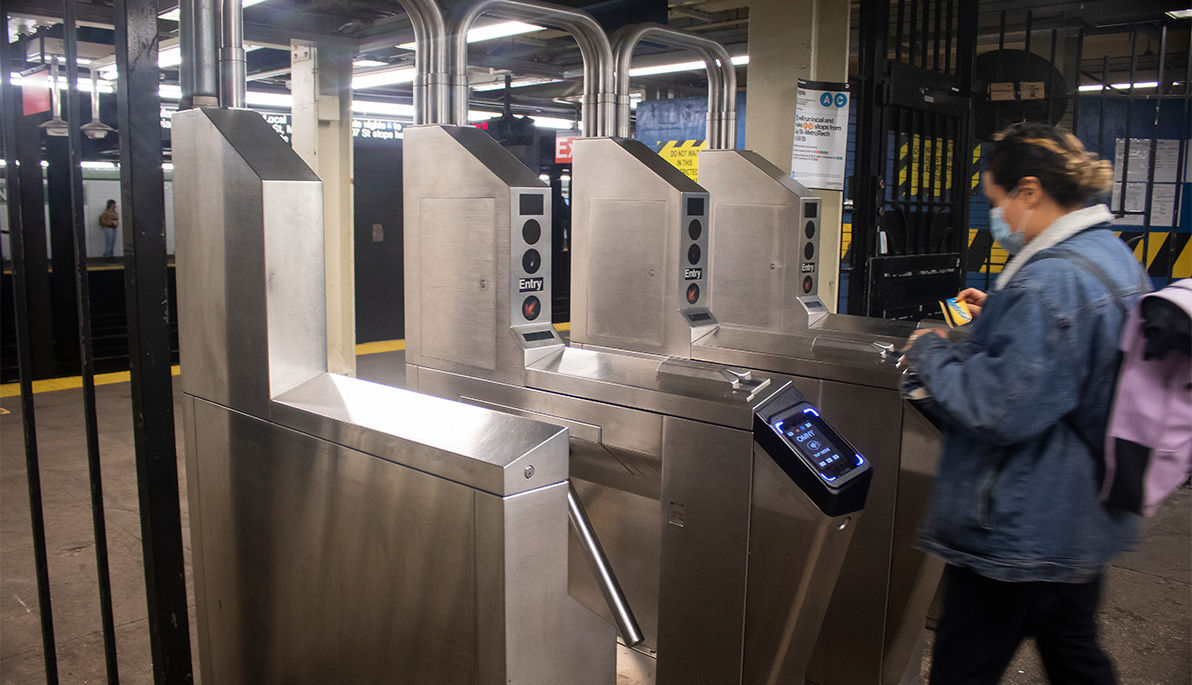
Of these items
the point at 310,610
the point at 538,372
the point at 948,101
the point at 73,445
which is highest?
the point at 948,101

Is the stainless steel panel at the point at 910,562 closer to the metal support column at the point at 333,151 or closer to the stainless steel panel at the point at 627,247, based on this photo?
the stainless steel panel at the point at 627,247

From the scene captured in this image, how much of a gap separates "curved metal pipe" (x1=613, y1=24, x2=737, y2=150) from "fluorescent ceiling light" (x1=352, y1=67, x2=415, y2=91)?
550cm

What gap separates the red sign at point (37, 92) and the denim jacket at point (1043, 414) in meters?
6.12

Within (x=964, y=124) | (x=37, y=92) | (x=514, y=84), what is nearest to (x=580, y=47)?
(x=964, y=124)

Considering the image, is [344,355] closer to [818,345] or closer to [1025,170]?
[818,345]

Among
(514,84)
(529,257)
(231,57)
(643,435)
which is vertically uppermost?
(514,84)

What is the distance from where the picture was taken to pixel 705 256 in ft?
9.32

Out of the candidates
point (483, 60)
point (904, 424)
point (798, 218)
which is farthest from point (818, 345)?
point (483, 60)

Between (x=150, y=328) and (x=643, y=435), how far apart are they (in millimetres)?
1043

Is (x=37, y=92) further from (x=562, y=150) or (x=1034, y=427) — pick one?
(x=1034, y=427)

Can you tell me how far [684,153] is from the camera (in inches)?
259

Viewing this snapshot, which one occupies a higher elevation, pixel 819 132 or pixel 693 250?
pixel 819 132

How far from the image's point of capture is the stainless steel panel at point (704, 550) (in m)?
1.93

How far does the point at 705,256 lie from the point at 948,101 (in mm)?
2042
